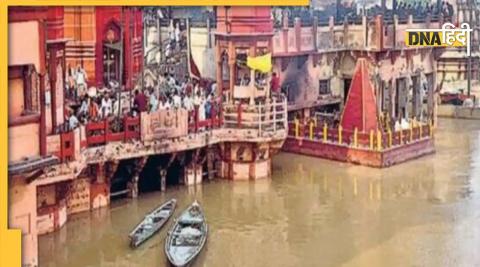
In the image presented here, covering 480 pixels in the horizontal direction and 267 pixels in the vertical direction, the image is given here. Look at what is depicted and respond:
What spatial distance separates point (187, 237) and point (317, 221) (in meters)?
1.30

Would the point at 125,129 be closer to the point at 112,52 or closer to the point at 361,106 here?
the point at 112,52

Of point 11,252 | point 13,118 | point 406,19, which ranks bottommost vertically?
point 11,252

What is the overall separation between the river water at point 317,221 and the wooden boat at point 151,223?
7cm

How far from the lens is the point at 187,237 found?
6426 millimetres

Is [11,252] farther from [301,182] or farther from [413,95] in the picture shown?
[413,95]

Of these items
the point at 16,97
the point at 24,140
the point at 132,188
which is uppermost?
the point at 16,97

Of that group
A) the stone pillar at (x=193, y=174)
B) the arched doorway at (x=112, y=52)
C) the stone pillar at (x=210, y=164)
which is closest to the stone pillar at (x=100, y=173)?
the stone pillar at (x=193, y=174)

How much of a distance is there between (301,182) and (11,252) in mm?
6955

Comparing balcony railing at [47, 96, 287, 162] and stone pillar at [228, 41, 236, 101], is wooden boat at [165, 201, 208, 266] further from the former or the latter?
stone pillar at [228, 41, 236, 101]

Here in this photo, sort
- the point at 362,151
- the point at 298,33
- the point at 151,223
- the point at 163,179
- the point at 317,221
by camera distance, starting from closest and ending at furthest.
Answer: the point at 151,223 < the point at 317,221 < the point at 163,179 < the point at 362,151 < the point at 298,33

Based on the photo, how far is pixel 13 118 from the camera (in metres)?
2.44

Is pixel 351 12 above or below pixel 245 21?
above

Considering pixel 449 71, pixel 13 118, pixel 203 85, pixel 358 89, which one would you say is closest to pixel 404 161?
pixel 358 89

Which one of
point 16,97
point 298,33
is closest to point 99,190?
point 298,33
